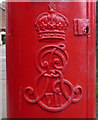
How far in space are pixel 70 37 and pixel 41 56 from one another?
0.81ft

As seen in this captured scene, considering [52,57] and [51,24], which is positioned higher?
[51,24]

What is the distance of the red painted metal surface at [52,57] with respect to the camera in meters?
1.83

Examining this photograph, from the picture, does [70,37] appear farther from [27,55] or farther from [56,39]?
[27,55]

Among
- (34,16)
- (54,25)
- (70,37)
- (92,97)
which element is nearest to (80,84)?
(92,97)

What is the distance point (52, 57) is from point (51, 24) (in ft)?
0.77

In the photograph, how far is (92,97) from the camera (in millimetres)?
1955

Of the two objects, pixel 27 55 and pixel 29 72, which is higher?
pixel 27 55

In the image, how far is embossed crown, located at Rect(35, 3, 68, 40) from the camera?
1.82 meters

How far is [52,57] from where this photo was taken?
1849 mm

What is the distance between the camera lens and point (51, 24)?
1.82 metres

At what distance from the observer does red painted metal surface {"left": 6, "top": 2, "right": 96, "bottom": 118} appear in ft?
6.01

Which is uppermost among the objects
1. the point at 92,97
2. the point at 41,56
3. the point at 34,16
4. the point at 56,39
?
the point at 34,16

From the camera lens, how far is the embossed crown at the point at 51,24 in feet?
5.97

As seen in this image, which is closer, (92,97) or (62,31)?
(62,31)
